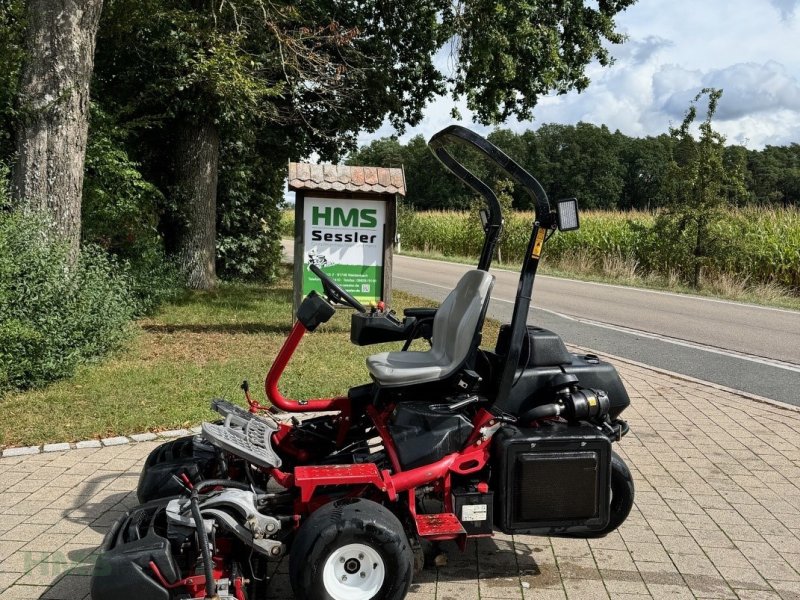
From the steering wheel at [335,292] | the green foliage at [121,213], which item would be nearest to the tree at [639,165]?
the green foliage at [121,213]

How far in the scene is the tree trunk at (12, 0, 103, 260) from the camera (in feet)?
27.7

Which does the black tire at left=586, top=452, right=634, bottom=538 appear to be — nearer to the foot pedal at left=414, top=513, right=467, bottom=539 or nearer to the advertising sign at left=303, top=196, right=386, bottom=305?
the foot pedal at left=414, top=513, right=467, bottom=539

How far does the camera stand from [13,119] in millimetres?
9156

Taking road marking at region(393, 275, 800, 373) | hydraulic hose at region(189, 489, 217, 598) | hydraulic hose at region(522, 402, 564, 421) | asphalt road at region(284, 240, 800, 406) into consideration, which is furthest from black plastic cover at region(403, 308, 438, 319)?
road marking at region(393, 275, 800, 373)

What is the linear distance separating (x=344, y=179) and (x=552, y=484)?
719 centimetres

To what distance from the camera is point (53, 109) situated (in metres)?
8.52

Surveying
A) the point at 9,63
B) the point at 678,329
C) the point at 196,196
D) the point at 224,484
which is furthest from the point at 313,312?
the point at 196,196

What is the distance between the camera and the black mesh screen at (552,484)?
3.53 m

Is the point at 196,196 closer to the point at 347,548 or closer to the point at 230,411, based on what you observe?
the point at 230,411

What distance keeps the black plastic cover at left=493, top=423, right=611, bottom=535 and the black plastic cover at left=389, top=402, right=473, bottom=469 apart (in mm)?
203

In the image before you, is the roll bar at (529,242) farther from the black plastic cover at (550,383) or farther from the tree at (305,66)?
the tree at (305,66)

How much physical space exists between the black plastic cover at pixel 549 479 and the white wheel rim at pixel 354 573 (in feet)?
2.19

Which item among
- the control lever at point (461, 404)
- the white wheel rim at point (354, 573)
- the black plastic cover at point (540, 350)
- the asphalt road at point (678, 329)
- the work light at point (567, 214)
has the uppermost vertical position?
the work light at point (567, 214)

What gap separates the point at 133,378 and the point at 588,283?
15.4 meters
